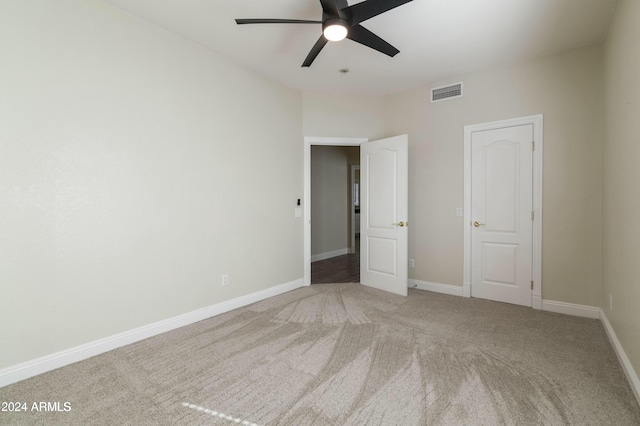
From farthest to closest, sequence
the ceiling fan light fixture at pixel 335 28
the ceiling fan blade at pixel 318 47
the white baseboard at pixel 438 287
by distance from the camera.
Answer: the white baseboard at pixel 438 287 < the ceiling fan blade at pixel 318 47 < the ceiling fan light fixture at pixel 335 28

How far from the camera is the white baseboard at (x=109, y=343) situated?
2.14m

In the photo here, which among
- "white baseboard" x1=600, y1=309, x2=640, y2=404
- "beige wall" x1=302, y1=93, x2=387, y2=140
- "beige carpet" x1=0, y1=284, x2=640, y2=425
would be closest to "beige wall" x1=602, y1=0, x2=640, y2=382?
"white baseboard" x1=600, y1=309, x2=640, y2=404

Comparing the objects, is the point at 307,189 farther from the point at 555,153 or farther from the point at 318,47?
the point at 555,153

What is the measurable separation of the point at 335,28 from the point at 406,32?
1058 mm

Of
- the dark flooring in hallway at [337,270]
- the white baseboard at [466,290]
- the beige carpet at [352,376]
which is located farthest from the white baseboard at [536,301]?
the dark flooring in hallway at [337,270]

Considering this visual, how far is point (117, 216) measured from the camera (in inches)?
104

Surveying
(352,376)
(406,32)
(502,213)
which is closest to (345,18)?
(406,32)

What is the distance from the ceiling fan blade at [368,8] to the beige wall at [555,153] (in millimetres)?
2357

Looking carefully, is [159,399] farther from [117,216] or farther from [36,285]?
[117,216]

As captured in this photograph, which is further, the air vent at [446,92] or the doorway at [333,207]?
the doorway at [333,207]

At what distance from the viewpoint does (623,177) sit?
2.33 meters

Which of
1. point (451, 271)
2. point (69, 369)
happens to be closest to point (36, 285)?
point (69, 369)

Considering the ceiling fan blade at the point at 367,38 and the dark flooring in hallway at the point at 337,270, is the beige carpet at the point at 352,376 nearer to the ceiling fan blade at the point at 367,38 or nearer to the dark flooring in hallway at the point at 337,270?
the dark flooring in hallway at the point at 337,270

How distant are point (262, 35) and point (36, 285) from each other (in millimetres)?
2816
